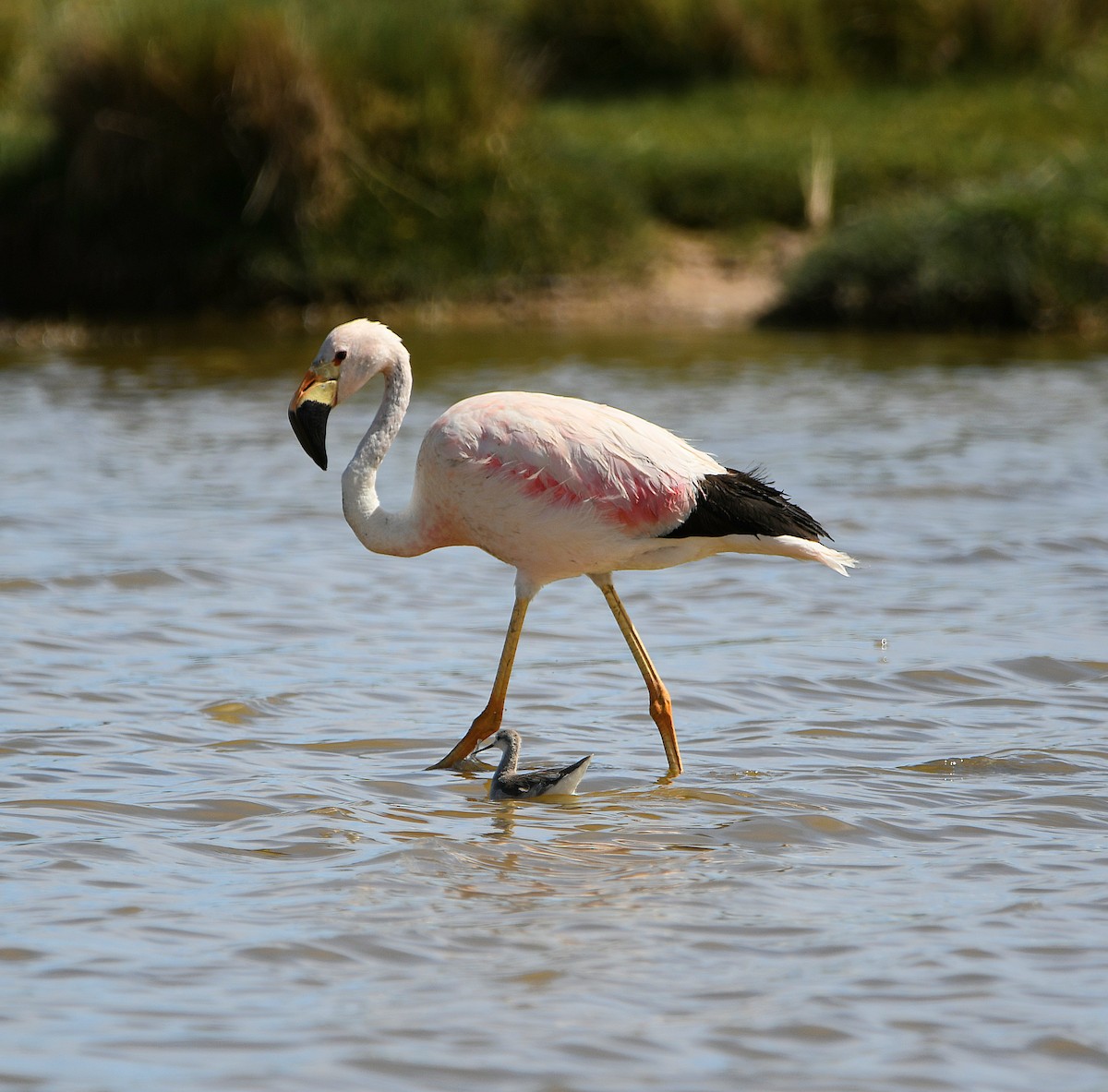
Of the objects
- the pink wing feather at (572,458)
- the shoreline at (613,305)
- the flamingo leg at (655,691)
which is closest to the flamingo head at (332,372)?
the pink wing feather at (572,458)

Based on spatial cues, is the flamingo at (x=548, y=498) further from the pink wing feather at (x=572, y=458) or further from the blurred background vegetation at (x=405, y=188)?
the blurred background vegetation at (x=405, y=188)

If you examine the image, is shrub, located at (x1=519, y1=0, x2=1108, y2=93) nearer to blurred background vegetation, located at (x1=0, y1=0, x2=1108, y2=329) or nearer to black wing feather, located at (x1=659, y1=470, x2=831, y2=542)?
blurred background vegetation, located at (x1=0, y1=0, x2=1108, y2=329)

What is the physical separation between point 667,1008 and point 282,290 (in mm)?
15715

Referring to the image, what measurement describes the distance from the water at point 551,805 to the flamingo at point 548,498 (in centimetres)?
71

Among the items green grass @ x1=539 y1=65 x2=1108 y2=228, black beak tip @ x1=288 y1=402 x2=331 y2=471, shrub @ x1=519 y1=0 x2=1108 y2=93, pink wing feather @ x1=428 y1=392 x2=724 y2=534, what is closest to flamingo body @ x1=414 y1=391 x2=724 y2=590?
pink wing feather @ x1=428 y1=392 x2=724 y2=534

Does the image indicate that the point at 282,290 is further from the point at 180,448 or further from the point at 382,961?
the point at 382,961

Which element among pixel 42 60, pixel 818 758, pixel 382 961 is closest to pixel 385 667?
pixel 818 758

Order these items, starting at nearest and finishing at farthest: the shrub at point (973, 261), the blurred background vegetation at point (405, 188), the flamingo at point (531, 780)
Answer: the flamingo at point (531, 780) < the shrub at point (973, 261) < the blurred background vegetation at point (405, 188)

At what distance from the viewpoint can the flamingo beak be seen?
647 cm

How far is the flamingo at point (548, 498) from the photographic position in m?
6.12

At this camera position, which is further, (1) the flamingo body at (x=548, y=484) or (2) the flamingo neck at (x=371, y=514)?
(2) the flamingo neck at (x=371, y=514)

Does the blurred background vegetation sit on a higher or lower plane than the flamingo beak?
higher

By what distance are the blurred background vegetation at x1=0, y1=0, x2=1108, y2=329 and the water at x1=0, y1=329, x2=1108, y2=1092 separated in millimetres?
6931

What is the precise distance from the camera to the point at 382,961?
14.6ft
